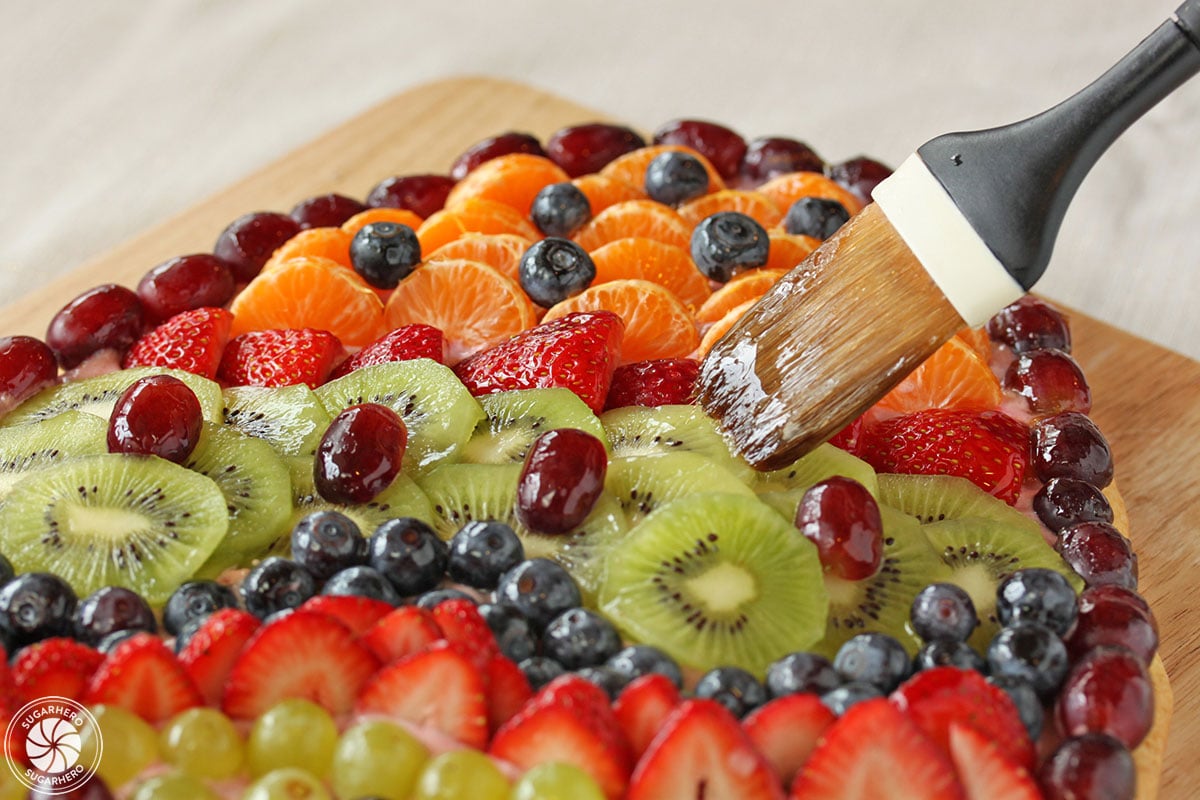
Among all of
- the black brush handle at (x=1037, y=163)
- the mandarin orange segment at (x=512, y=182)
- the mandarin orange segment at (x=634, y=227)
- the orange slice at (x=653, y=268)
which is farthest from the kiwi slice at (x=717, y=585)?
the mandarin orange segment at (x=512, y=182)

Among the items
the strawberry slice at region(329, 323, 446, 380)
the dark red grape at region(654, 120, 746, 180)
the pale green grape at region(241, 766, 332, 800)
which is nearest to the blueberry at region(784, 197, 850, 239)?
the dark red grape at region(654, 120, 746, 180)

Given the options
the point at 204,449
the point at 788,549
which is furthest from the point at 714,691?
the point at 204,449

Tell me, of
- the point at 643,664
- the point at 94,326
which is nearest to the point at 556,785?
the point at 643,664

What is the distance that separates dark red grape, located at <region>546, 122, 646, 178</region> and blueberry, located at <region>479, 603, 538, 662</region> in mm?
1842

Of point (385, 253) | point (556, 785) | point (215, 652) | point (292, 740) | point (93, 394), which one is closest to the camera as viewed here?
point (556, 785)

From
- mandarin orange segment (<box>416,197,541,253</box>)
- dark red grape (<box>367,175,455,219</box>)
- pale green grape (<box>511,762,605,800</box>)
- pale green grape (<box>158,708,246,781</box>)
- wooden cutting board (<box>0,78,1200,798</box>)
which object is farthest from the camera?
dark red grape (<box>367,175,455,219</box>)

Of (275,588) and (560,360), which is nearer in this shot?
(275,588)

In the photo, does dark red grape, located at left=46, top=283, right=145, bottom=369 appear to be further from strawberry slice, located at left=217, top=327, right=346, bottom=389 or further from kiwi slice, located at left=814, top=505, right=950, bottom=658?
→ kiwi slice, located at left=814, top=505, right=950, bottom=658

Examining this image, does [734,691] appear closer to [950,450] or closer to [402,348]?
[950,450]

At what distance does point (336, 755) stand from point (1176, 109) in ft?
13.7

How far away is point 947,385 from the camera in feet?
9.77

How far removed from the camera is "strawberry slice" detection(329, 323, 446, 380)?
9.58 ft

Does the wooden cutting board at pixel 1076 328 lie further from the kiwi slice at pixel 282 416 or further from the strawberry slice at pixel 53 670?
the strawberry slice at pixel 53 670

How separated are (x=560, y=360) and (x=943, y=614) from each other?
0.87 meters
